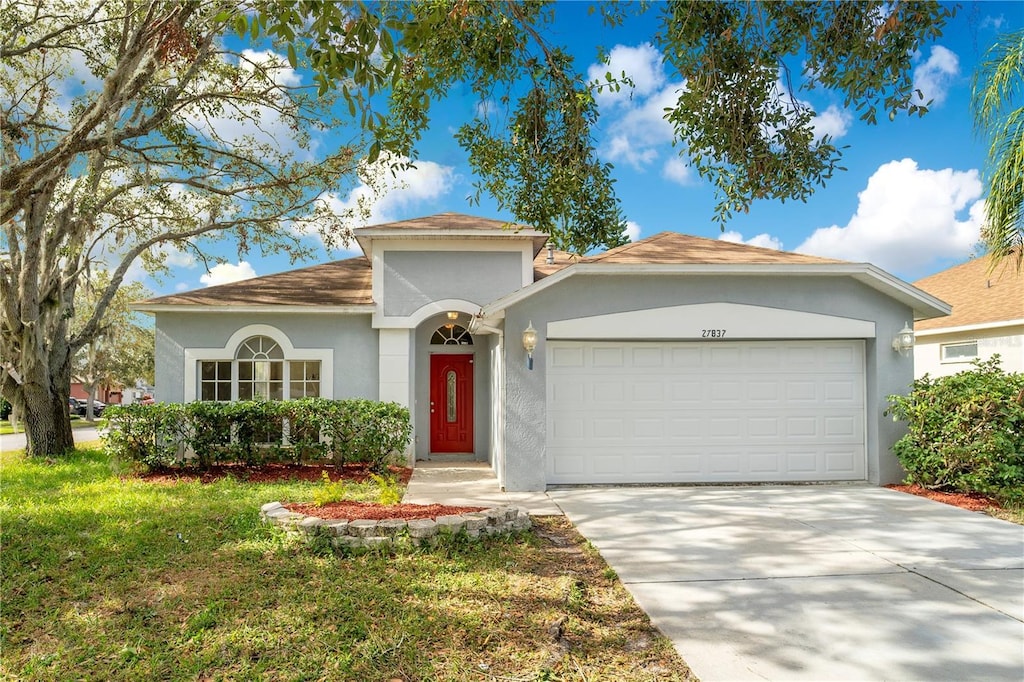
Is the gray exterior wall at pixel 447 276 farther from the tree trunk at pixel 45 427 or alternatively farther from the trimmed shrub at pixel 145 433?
the tree trunk at pixel 45 427

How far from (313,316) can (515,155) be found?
7.02 m

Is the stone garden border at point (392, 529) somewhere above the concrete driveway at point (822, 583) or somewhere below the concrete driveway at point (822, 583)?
above

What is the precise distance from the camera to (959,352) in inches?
643

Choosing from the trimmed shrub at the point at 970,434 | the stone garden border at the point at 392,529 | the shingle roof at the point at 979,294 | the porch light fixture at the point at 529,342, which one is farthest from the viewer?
the shingle roof at the point at 979,294

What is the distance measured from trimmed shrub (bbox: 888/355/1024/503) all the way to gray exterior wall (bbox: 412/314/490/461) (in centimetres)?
759

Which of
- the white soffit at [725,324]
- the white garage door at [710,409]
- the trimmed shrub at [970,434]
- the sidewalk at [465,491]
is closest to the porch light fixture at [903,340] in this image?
the white soffit at [725,324]

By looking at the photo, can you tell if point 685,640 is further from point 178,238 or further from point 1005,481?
point 178,238

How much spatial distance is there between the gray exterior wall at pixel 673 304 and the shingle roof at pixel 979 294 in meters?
5.42

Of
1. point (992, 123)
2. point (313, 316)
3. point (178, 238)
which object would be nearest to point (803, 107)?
point (992, 123)

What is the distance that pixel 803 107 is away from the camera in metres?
6.23

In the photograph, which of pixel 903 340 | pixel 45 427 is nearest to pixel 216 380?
pixel 45 427

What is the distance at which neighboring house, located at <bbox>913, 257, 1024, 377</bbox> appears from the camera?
574 inches

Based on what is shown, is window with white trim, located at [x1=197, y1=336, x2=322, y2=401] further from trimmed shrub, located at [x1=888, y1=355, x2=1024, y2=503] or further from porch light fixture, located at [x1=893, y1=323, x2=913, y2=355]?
trimmed shrub, located at [x1=888, y1=355, x2=1024, y2=503]

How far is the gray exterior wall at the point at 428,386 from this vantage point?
43.8 ft
